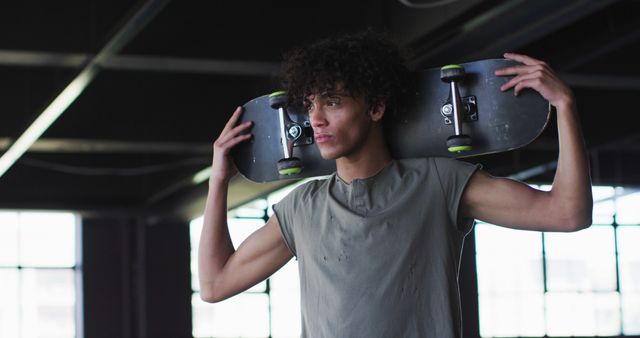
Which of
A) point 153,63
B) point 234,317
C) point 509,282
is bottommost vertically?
point 234,317

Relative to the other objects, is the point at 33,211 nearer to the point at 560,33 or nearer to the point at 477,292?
the point at 477,292

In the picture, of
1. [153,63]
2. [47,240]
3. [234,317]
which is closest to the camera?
[153,63]

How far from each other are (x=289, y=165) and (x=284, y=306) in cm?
1221

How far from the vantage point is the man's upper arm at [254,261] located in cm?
213

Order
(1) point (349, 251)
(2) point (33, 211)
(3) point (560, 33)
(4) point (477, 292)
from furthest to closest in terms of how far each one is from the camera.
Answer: (4) point (477, 292), (2) point (33, 211), (3) point (560, 33), (1) point (349, 251)

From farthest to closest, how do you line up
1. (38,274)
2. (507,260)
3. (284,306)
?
(507,260) → (284,306) → (38,274)

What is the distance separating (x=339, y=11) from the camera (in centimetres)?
606

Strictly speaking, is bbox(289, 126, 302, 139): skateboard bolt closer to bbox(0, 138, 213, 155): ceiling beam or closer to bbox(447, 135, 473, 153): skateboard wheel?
bbox(447, 135, 473, 153): skateboard wheel

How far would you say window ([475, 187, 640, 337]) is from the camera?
1438 cm

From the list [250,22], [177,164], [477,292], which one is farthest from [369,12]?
[477,292]

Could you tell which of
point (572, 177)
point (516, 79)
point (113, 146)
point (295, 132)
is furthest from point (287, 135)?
point (113, 146)

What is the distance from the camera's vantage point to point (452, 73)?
200cm

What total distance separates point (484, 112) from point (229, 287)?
2.08 ft

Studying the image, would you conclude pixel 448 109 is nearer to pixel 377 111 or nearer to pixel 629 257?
pixel 377 111
